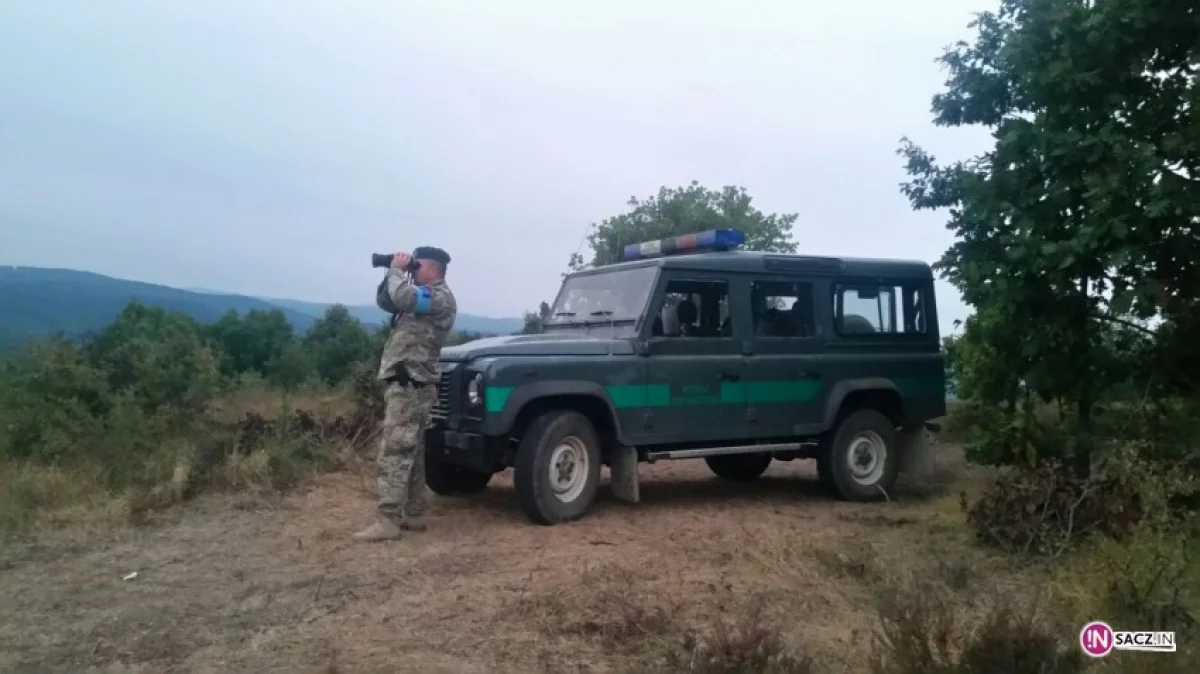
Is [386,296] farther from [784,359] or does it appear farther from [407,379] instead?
[784,359]

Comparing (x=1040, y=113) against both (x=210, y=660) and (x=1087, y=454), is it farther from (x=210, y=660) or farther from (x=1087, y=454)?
(x=210, y=660)

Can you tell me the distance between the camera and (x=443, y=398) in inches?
297

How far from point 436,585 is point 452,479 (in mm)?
2760

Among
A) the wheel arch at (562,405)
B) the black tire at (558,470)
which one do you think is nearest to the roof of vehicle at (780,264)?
the wheel arch at (562,405)

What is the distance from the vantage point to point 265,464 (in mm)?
8859

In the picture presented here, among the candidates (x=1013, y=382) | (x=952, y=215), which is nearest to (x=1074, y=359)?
(x=1013, y=382)

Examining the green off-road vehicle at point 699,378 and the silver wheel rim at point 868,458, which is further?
the silver wheel rim at point 868,458

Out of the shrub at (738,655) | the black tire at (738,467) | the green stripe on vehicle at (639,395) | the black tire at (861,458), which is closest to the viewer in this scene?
the shrub at (738,655)

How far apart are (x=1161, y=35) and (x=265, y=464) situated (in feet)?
25.2

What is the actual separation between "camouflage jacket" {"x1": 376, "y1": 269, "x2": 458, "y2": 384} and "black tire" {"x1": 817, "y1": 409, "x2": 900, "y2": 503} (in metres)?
3.65

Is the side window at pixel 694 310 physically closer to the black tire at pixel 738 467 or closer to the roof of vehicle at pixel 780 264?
the roof of vehicle at pixel 780 264

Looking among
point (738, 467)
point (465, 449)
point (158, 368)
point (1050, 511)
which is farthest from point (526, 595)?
point (158, 368)

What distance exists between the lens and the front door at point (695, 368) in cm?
789

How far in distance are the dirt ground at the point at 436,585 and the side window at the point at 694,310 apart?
1.45 meters
